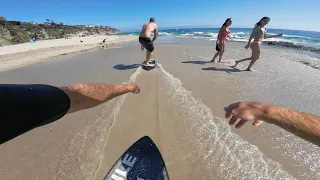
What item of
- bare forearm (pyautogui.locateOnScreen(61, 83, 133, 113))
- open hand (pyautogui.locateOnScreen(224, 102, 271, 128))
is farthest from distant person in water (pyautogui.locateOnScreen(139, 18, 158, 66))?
open hand (pyautogui.locateOnScreen(224, 102, 271, 128))

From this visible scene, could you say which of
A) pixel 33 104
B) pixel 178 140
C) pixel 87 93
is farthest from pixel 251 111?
pixel 178 140

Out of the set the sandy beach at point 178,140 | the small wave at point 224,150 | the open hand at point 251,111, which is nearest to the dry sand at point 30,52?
the sandy beach at point 178,140

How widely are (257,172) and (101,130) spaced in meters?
2.32

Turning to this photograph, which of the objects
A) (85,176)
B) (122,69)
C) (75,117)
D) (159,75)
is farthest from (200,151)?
(122,69)

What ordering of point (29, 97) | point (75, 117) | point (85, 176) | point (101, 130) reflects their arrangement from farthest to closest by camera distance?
point (75, 117)
point (101, 130)
point (85, 176)
point (29, 97)

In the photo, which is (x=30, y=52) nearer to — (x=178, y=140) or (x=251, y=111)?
(x=178, y=140)

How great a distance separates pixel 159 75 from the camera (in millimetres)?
6531

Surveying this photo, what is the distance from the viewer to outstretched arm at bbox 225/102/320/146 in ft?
4.31

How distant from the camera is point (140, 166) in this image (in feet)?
7.68

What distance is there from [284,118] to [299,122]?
0.29ft

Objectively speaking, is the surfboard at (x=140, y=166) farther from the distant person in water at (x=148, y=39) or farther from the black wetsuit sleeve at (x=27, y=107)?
the distant person in water at (x=148, y=39)

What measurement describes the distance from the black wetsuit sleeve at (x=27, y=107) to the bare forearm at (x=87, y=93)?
0.14 m

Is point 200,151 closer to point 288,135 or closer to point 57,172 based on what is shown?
point 288,135

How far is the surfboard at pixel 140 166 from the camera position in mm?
2235
